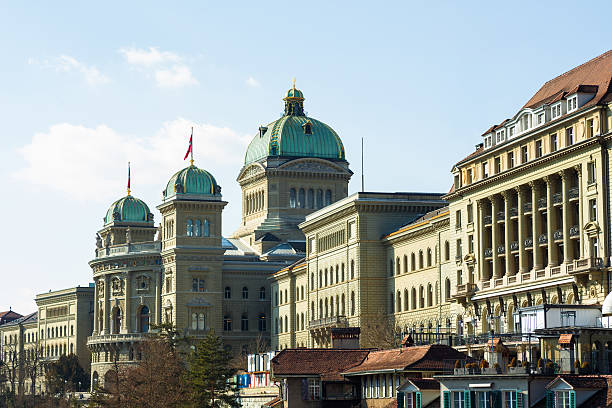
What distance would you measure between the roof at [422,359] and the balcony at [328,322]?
228ft

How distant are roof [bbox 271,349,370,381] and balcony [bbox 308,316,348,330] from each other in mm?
61647

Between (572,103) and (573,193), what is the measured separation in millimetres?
6605

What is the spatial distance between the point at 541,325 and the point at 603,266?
35.1 ft

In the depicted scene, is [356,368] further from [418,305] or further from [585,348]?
[418,305]

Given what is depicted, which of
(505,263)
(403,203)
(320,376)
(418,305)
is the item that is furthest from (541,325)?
(403,203)

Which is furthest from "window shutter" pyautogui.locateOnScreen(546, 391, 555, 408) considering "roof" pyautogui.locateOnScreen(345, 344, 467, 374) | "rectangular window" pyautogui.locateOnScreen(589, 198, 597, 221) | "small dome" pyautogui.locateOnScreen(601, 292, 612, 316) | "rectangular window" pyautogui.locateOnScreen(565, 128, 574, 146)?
"rectangular window" pyautogui.locateOnScreen(565, 128, 574, 146)

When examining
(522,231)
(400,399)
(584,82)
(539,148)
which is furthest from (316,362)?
(584,82)

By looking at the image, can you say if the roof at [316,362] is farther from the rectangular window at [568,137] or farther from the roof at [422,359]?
the rectangular window at [568,137]

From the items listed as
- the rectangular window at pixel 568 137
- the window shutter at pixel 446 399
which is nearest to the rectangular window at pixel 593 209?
the rectangular window at pixel 568 137

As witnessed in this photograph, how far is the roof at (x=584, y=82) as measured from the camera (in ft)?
356

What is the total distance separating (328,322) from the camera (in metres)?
172

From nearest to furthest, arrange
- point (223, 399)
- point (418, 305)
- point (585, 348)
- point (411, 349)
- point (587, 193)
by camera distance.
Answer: point (585, 348), point (411, 349), point (587, 193), point (223, 399), point (418, 305)

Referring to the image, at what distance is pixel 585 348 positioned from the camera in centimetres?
8256

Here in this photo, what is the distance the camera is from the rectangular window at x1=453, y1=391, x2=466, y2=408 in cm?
7938
